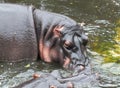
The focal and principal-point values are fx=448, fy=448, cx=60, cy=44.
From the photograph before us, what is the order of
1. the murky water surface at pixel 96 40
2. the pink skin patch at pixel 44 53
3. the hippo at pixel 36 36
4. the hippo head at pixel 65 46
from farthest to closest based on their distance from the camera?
the pink skin patch at pixel 44 53 < the hippo at pixel 36 36 < the hippo head at pixel 65 46 < the murky water surface at pixel 96 40

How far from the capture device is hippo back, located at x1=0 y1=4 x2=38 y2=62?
763cm

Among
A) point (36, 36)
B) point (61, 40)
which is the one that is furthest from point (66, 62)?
point (36, 36)

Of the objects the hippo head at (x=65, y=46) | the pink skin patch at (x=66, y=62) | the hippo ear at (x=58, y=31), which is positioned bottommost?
the pink skin patch at (x=66, y=62)

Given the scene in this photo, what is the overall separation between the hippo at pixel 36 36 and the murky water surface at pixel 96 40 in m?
0.17

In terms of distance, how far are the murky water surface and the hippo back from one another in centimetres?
16

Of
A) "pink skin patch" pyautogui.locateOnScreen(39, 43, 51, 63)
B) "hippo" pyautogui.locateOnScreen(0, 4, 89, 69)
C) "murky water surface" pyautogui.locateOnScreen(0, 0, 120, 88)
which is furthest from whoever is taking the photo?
"pink skin patch" pyautogui.locateOnScreen(39, 43, 51, 63)

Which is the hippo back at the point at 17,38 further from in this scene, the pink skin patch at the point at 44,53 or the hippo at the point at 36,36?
the pink skin patch at the point at 44,53

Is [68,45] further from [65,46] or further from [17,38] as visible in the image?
[17,38]

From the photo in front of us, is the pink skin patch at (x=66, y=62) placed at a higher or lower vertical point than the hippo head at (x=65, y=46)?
lower

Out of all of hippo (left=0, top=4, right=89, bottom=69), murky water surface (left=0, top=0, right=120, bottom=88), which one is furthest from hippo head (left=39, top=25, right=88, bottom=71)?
murky water surface (left=0, top=0, right=120, bottom=88)

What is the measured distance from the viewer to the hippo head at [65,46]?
23.8 ft

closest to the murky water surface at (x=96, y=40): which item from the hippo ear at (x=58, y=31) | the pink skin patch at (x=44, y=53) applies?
the pink skin patch at (x=44, y=53)

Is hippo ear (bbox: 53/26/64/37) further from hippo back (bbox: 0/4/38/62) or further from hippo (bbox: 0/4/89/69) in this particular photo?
hippo back (bbox: 0/4/38/62)

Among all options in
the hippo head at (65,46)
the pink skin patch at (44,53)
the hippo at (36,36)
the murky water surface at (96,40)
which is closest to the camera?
the murky water surface at (96,40)
